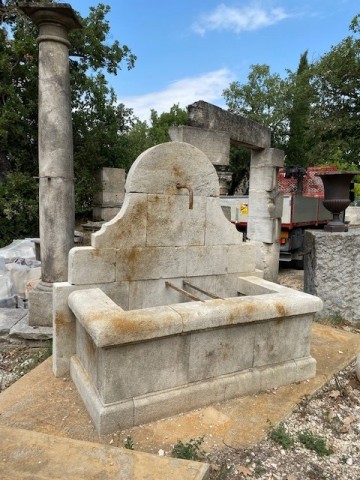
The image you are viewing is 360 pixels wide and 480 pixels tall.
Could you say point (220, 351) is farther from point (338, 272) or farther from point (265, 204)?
point (265, 204)

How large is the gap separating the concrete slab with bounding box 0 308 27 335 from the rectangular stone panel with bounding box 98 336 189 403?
254cm

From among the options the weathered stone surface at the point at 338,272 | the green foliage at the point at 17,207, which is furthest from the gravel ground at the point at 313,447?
the green foliage at the point at 17,207

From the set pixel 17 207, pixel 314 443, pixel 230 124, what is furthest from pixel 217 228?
pixel 17 207

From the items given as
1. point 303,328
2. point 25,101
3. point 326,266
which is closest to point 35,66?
point 25,101

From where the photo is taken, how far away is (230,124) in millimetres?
5352

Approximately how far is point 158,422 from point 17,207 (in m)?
7.64

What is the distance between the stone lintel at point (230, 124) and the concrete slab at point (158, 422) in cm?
350

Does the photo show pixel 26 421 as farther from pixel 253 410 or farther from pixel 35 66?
pixel 35 66

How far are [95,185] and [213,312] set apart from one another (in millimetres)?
8128

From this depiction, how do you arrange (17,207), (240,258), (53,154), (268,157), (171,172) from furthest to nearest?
(17,207), (268,157), (53,154), (240,258), (171,172)

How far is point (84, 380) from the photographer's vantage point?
2686 mm

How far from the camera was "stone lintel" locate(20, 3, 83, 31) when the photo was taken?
4.06 meters

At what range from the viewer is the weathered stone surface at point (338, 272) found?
4.75 metres

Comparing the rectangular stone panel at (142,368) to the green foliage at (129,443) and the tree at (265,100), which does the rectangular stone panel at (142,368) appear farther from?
the tree at (265,100)
